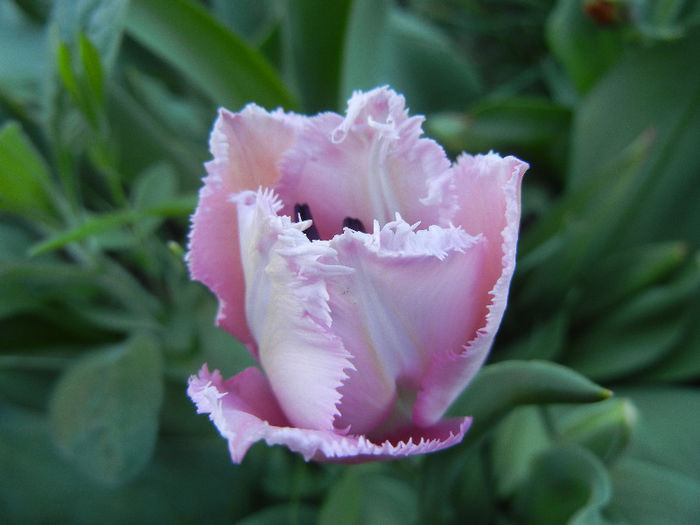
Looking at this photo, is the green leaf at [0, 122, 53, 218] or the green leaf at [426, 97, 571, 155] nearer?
the green leaf at [0, 122, 53, 218]

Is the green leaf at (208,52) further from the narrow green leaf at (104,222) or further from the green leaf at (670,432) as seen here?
the green leaf at (670,432)

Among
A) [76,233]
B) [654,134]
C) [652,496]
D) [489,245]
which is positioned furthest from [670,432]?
[76,233]

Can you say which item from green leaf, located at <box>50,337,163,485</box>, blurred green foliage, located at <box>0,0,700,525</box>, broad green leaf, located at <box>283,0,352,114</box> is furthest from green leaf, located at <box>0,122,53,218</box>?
broad green leaf, located at <box>283,0,352,114</box>

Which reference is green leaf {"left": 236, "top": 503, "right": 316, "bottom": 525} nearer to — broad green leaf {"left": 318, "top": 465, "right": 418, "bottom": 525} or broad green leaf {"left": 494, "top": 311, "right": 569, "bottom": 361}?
broad green leaf {"left": 318, "top": 465, "right": 418, "bottom": 525}

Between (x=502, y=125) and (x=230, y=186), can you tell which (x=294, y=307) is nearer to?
(x=230, y=186)

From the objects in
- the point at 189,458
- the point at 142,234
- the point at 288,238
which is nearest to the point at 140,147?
the point at 142,234

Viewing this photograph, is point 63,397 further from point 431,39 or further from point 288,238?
point 431,39
